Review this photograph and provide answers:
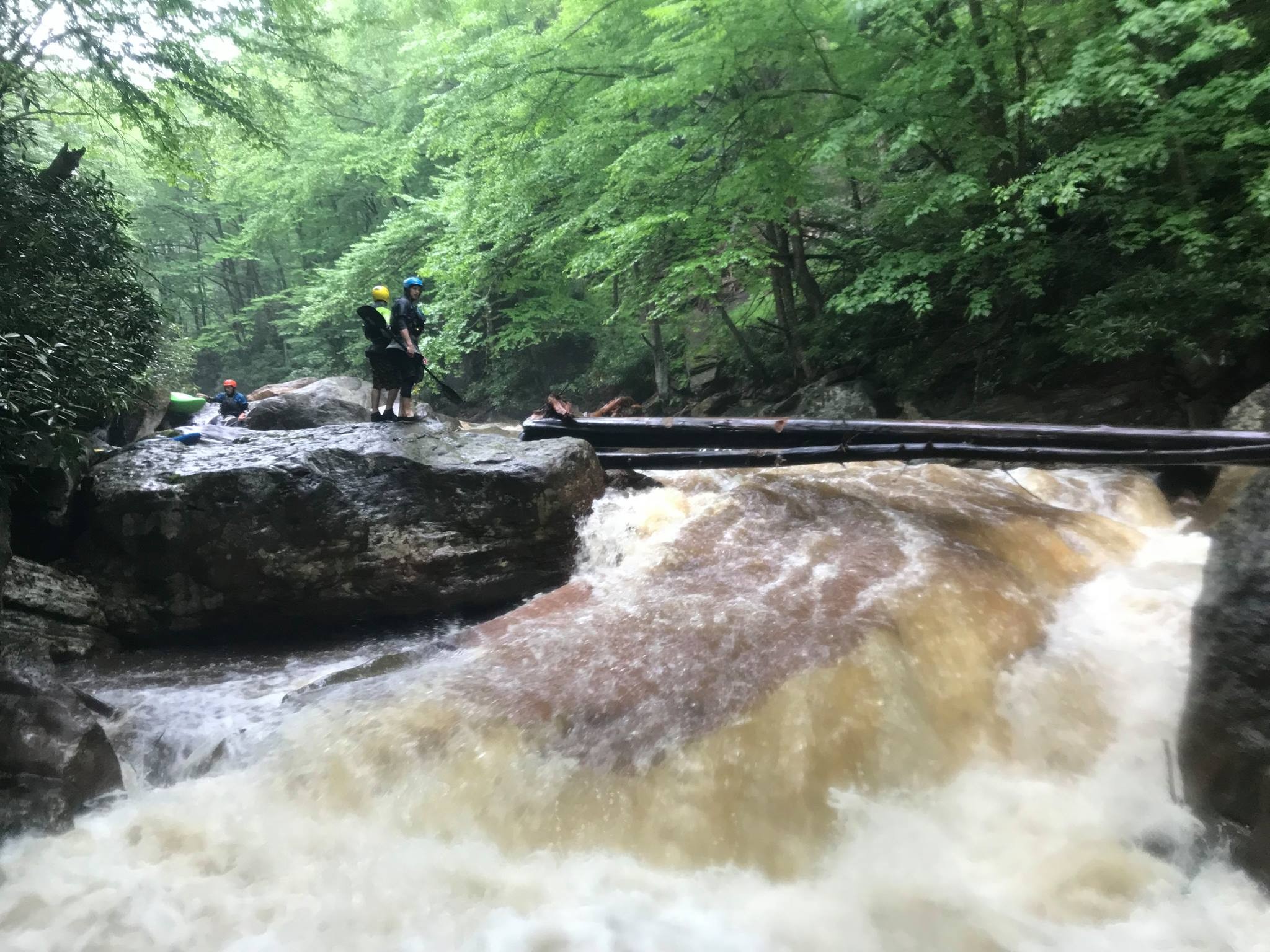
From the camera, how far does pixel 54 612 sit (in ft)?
15.5

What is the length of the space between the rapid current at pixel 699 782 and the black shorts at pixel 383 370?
3.27 meters

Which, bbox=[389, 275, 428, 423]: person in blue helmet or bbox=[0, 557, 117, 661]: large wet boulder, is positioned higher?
bbox=[389, 275, 428, 423]: person in blue helmet

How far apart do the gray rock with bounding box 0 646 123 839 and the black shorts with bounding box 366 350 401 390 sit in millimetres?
4245

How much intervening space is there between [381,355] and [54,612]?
3.71m

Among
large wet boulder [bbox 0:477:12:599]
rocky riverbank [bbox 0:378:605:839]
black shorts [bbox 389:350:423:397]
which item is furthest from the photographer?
black shorts [bbox 389:350:423:397]

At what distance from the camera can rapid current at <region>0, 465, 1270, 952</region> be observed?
9.32 ft

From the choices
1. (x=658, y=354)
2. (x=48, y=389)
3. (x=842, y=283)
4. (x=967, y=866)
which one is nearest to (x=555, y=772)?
(x=967, y=866)

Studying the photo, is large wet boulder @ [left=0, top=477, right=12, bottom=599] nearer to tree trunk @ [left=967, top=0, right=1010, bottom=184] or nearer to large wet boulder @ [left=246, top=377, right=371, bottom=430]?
large wet boulder @ [left=246, top=377, right=371, bottom=430]

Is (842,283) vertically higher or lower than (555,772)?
higher

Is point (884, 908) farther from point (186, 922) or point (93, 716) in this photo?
point (93, 716)

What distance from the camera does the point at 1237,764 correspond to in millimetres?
2984

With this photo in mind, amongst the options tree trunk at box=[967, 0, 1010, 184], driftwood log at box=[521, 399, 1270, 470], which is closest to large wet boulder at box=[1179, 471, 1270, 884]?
driftwood log at box=[521, 399, 1270, 470]

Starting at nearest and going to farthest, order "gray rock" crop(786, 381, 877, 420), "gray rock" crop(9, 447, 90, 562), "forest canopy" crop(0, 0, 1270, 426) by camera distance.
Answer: "gray rock" crop(9, 447, 90, 562)
"forest canopy" crop(0, 0, 1270, 426)
"gray rock" crop(786, 381, 877, 420)

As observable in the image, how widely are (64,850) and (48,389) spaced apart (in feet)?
9.43
